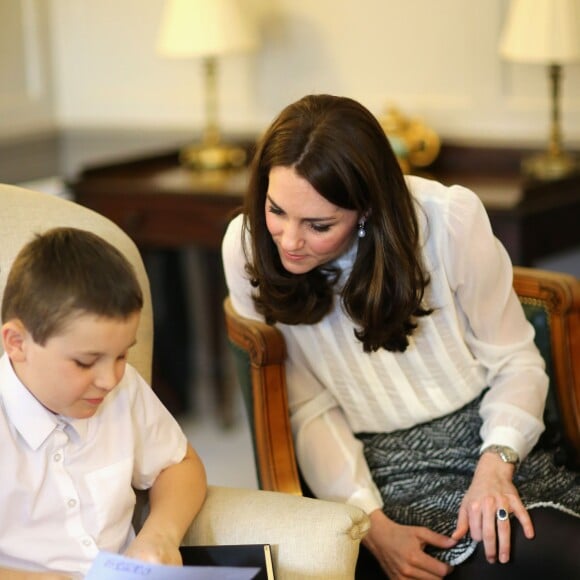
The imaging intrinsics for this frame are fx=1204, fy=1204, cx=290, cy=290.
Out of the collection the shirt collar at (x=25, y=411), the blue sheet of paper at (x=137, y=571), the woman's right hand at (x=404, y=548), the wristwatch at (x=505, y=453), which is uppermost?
the shirt collar at (x=25, y=411)

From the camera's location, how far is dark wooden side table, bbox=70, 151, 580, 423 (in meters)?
2.69

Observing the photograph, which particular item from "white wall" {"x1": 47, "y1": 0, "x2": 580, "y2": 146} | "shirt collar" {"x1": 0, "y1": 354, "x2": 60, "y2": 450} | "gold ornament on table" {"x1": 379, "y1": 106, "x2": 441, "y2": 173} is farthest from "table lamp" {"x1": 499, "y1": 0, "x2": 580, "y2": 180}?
"shirt collar" {"x1": 0, "y1": 354, "x2": 60, "y2": 450}

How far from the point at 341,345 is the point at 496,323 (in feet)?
0.78

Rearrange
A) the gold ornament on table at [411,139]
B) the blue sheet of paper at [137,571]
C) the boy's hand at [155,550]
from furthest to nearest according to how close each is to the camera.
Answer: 1. the gold ornament on table at [411,139]
2. the boy's hand at [155,550]
3. the blue sheet of paper at [137,571]

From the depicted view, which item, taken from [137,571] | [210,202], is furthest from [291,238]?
[210,202]

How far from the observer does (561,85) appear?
308cm

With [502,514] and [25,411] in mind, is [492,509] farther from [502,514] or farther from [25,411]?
[25,411]

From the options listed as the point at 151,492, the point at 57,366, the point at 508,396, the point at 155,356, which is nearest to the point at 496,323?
the point at 508,396

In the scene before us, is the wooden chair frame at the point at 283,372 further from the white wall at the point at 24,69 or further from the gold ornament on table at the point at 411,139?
the white wall at the point at 24,69

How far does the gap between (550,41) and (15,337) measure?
1.82 metres

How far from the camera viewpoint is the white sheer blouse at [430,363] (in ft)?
5.86

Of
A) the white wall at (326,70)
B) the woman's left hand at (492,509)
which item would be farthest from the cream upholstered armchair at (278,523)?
the white wall at (326,70)

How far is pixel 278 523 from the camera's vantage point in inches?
59.9

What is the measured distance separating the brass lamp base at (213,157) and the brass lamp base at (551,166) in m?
0.82
